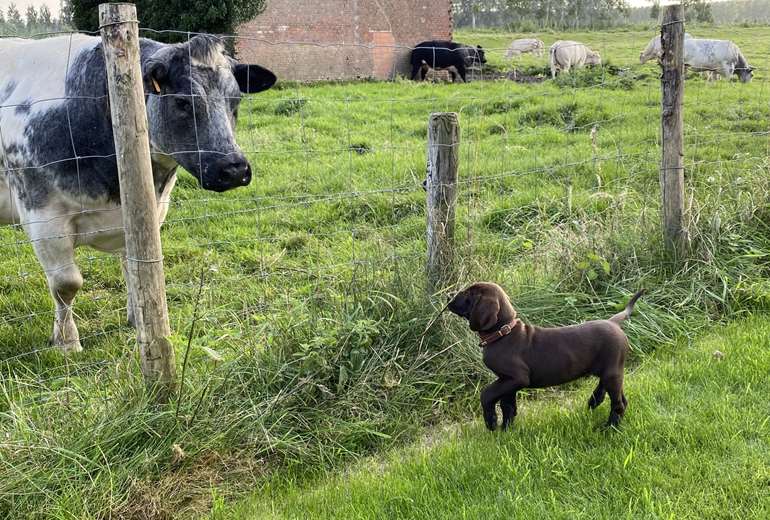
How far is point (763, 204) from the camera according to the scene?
562 centimetres

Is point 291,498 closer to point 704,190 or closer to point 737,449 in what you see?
point 737,449

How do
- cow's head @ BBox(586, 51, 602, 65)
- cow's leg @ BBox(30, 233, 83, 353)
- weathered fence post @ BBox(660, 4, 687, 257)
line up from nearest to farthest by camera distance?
cow's leg @ BBox(30, 233, 83, 353)
weathered fence post @ BBox(660, 4, 687, 257)
cow's head @ BBox(586, 51, 602, 65)

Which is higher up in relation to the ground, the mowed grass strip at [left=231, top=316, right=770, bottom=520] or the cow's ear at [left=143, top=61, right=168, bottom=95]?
the cow's ear at [left=143, top=61, right=168, bottom=95]

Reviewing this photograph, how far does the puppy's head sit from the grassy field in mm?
533

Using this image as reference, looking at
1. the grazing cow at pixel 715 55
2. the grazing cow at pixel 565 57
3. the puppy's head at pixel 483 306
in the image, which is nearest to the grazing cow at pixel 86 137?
the puppy's head at pixel 483 306

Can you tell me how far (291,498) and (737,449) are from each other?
192 centimetres

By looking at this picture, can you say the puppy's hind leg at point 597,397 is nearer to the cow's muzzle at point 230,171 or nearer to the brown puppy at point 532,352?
the brown puppy at point 532,352

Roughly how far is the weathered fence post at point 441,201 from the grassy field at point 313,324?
0.12m

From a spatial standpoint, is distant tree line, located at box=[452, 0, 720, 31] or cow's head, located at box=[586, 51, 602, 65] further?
distant tree line, located at box=[452, 0, 720, 31]

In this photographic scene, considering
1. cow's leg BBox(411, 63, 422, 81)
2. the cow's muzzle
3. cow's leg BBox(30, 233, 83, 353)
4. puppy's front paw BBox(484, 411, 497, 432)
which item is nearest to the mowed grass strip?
puppy's front paw BBox(484, 411, 497, 432)

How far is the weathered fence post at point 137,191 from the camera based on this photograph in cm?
301

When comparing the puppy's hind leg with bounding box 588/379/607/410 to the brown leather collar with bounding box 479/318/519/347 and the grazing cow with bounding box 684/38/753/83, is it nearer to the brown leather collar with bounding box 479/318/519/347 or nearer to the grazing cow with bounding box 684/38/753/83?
the brown leather collar with bounding box 479/318/519/347

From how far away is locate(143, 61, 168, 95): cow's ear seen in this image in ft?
13.4

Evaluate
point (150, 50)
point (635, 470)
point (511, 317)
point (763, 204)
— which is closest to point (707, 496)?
point (635, 470)
